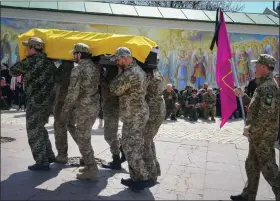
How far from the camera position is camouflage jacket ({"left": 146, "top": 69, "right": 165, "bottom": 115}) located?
480cm

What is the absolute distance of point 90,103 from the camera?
4.75 meters

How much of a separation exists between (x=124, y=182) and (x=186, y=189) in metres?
0.85

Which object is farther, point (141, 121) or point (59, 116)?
point (59, 116)

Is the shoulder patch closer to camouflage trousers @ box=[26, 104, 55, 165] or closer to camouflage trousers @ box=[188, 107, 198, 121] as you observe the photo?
camouflage trousers @ box=[26, 104, 55, 165]

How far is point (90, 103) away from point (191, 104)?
9985 millimetres

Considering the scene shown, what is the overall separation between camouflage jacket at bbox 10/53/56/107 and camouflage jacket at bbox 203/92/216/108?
1017cm

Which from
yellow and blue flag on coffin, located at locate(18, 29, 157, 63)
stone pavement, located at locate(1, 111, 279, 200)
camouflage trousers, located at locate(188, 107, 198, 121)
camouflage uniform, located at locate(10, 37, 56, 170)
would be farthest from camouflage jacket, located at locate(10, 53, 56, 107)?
camouflage trousers, located at locate(188, 107, 198, 121)

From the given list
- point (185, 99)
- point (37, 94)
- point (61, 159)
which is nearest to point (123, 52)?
point (37, 94)

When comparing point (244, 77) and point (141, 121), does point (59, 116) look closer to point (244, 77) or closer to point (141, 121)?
point (141, 121)

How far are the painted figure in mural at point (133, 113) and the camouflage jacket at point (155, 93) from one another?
0.35 metres

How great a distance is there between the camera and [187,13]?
20047 mm

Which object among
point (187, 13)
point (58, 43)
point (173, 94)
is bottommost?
point (173, 94)

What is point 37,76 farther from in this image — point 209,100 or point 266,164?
point 209,100

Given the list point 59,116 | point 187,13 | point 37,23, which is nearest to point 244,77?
point 187,13
